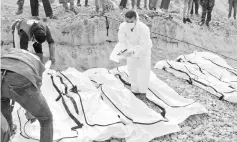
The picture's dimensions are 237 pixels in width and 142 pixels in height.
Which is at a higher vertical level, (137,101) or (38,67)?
(38,67)

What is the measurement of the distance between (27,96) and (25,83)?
0.37 ft

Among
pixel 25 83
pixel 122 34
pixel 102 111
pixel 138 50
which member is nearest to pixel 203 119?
pixel 138 50

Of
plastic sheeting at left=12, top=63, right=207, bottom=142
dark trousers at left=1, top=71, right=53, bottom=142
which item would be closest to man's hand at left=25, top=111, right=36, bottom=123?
plastic sheeting at left=12, top=63, right=207, bottom=142

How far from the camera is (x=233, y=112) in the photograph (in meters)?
4.10

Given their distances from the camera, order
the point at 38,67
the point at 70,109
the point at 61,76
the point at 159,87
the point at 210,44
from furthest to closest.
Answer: the point at 210,44
the point at 159,87
the point at 61,76
the point at 70,109
the point at 38,67

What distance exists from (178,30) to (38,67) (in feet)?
20.7

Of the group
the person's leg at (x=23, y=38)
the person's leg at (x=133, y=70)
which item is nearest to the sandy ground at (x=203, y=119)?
the person's leg at (x=133, y=70)

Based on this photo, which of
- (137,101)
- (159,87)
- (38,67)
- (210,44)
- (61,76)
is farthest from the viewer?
(210,44)

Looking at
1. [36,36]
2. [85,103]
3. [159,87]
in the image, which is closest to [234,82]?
[159,87]

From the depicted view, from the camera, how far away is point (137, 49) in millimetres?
3809

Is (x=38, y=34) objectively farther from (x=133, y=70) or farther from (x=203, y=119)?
(x=203, y=119)

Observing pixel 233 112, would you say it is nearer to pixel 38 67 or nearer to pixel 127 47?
pixel 127 47

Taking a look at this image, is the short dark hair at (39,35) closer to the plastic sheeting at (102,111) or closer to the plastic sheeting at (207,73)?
the plastic sheeting at (102,111)

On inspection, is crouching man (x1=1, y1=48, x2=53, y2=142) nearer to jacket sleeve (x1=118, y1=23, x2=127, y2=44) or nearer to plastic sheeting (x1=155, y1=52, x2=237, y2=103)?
jacket sleeve (x1=118, y1=23, x2=127, y2=44)
